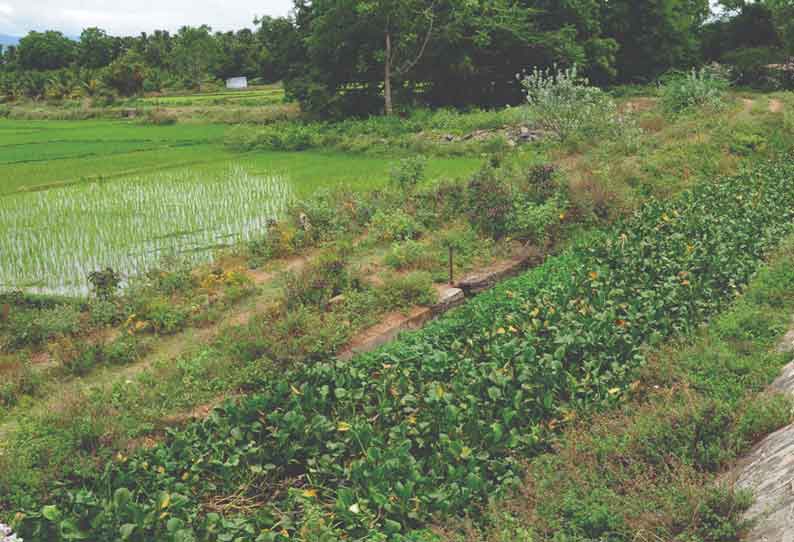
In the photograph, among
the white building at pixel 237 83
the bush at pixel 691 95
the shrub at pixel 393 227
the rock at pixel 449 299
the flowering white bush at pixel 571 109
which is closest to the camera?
the rock at pixel 449 299

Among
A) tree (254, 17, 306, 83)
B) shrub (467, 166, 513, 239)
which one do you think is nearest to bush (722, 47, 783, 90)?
tree (254, 17, 306, 83)

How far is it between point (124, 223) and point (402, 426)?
7579mm

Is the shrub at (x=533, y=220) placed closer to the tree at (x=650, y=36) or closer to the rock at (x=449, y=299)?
the rock at (x=449, y=299)

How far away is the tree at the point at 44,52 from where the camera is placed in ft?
173

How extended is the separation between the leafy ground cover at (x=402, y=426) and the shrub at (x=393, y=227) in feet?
7.79

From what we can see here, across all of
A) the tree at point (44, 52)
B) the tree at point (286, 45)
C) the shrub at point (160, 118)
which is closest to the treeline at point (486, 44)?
the tree at point (286, 45)

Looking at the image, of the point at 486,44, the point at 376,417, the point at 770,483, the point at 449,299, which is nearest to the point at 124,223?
the point at 449,299

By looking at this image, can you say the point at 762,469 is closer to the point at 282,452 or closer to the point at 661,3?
the point at 282,452

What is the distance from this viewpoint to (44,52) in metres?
52.8

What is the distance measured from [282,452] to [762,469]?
2.67 metres

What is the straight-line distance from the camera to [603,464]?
13.6 feet

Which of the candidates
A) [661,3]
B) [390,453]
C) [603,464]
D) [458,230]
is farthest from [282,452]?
[661,3]

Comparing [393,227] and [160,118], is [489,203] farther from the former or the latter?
[160,118]

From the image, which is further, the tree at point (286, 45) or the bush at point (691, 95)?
the tree at point (286, 45)
